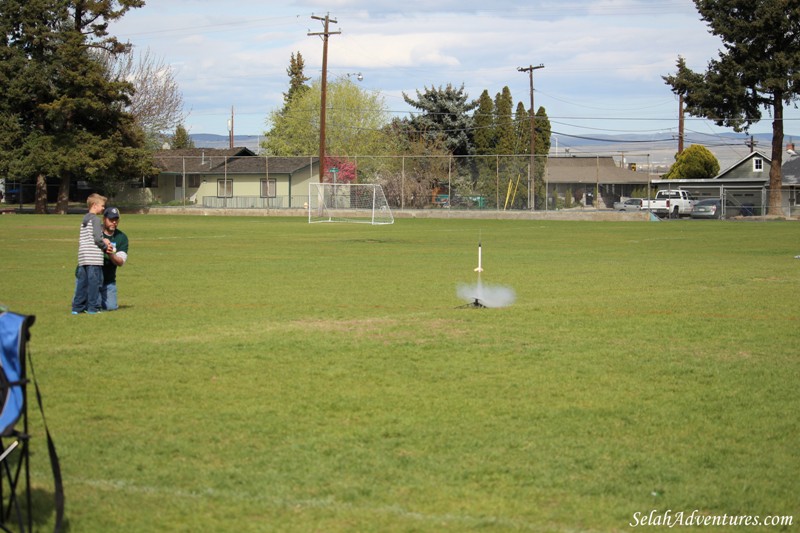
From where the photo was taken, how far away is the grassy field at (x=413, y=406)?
557cm

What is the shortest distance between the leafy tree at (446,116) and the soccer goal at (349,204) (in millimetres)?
33374

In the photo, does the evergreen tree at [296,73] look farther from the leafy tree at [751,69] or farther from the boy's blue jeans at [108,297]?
the boy's blue jeans at [108,297]

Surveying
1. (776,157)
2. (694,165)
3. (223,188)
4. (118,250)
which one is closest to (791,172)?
(694,165)


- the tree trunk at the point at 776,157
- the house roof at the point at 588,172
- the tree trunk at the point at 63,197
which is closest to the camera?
the tree trunk at the point at 776,157

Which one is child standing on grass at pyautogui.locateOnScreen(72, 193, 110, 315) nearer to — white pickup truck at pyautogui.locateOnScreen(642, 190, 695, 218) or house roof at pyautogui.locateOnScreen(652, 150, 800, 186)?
white pickup truck at pyautogui.locateOnScreen(642, 190, 695, 218)

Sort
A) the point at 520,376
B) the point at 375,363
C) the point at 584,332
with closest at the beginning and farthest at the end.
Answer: the point at 520,376, the point at 375,363, the point at 584,332

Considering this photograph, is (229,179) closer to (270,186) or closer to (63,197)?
(270,186)

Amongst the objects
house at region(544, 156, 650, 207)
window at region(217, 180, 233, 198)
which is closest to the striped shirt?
house at region(544, 156, 650, 207)

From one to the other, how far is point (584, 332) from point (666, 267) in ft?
36.4

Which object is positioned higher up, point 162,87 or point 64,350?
point 162,87

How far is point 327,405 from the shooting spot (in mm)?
7840

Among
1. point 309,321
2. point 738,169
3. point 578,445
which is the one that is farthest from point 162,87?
point 578,445

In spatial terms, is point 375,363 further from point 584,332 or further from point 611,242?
point 611,242

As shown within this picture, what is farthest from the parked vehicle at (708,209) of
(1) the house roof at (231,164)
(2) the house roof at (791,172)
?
(1) the house roof at (231,164)
